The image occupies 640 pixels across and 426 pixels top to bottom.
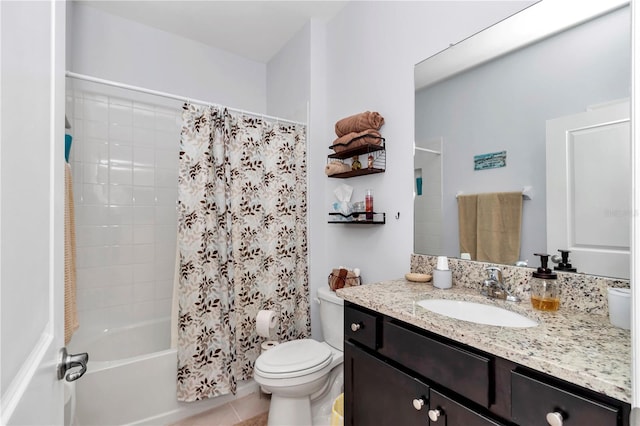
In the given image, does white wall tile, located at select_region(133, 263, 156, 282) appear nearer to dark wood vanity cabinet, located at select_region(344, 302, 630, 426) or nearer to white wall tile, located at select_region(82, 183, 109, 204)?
white wall tile, located at select_region(82, 183, 109, 204)

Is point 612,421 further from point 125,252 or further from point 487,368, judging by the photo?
point 125,252

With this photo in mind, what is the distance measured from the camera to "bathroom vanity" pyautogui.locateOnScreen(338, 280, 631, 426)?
607 millimetres

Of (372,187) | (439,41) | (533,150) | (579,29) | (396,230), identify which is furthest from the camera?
(372,187)

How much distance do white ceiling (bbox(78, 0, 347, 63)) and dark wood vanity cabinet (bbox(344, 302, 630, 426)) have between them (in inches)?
80.8

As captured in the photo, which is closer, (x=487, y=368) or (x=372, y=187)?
(x=487, y=368)

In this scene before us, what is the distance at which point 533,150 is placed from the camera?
1.16m

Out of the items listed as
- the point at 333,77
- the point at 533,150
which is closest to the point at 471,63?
the point at 533,150

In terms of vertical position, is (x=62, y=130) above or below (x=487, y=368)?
above

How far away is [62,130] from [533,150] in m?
1.49

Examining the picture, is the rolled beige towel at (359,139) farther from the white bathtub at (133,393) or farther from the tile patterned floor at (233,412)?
the tile patterned floor at (233,412)

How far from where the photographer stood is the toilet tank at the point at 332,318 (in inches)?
69.9

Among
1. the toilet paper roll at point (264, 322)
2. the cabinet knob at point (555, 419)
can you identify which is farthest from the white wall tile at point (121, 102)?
the cabinet knob at point (555, 419)

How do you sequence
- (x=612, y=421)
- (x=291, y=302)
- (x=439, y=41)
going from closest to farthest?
(x=612, y=421) < (x=439, y=41) < (x=291, y=302)

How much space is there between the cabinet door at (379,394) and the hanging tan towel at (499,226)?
65cm
